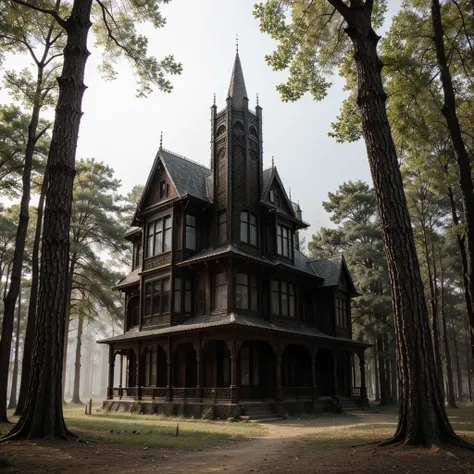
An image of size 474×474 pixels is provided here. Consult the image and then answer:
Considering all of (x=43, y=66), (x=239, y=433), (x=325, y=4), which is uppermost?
(x=43, y=66)

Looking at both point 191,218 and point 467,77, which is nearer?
point 467,77

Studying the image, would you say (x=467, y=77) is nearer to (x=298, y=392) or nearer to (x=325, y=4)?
(x=325, y=4)

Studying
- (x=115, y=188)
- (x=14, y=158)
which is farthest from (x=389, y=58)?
(x=115, y=188)

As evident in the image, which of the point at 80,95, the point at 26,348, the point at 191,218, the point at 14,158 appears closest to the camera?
the point at 80,95

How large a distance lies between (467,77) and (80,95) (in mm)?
14201

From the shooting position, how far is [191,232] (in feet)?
86.7

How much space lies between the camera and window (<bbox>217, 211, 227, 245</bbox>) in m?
25.7

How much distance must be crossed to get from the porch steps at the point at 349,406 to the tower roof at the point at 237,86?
1924 cm

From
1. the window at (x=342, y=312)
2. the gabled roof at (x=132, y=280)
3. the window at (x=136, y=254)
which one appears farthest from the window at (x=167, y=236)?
the window at (x=342, y=312)

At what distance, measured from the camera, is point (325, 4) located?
15.0 m

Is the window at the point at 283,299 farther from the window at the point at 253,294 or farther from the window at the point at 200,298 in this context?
the window at the point at 200,298

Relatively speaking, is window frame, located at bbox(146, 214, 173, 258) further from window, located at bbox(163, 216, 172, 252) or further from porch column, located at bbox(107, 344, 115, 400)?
porch column, located at bbox(107, 344, 115, 400)

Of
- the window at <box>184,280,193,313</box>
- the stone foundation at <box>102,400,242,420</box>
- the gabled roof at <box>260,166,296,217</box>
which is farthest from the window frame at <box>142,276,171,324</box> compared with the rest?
the gabled roof at <box>260,166,296,217</box>

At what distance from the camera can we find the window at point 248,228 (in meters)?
25.8
